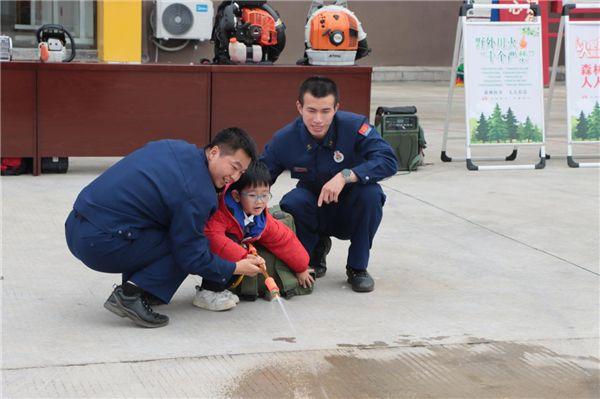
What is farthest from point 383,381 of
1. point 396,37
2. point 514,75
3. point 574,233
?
point 396,37

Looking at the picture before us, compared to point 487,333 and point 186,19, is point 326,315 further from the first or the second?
point 186,19

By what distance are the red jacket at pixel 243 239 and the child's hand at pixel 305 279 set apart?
0.03 meters

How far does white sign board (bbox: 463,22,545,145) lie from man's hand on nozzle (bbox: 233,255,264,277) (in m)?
4.81

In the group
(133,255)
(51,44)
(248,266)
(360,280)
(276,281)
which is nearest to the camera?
(133,255)

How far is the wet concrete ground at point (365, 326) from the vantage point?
3854 millimetres

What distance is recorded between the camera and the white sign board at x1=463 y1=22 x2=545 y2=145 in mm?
9133

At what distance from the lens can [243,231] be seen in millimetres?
4770

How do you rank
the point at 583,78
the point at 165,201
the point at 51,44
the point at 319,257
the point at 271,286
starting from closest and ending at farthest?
the point at 165,201
the point at 271,286
the point at 319,257
the point at 51,44
the point at 583,78

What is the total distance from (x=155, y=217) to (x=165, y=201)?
0.42 ft

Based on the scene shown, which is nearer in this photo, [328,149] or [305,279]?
[305,279]

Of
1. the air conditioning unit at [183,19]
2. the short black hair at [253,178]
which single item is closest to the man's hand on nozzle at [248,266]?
the short black hair at [253,178]

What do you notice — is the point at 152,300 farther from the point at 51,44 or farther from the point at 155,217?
the point at 51,44

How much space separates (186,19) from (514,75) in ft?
25.2

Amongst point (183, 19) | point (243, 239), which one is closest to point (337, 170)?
point (243, 239)
